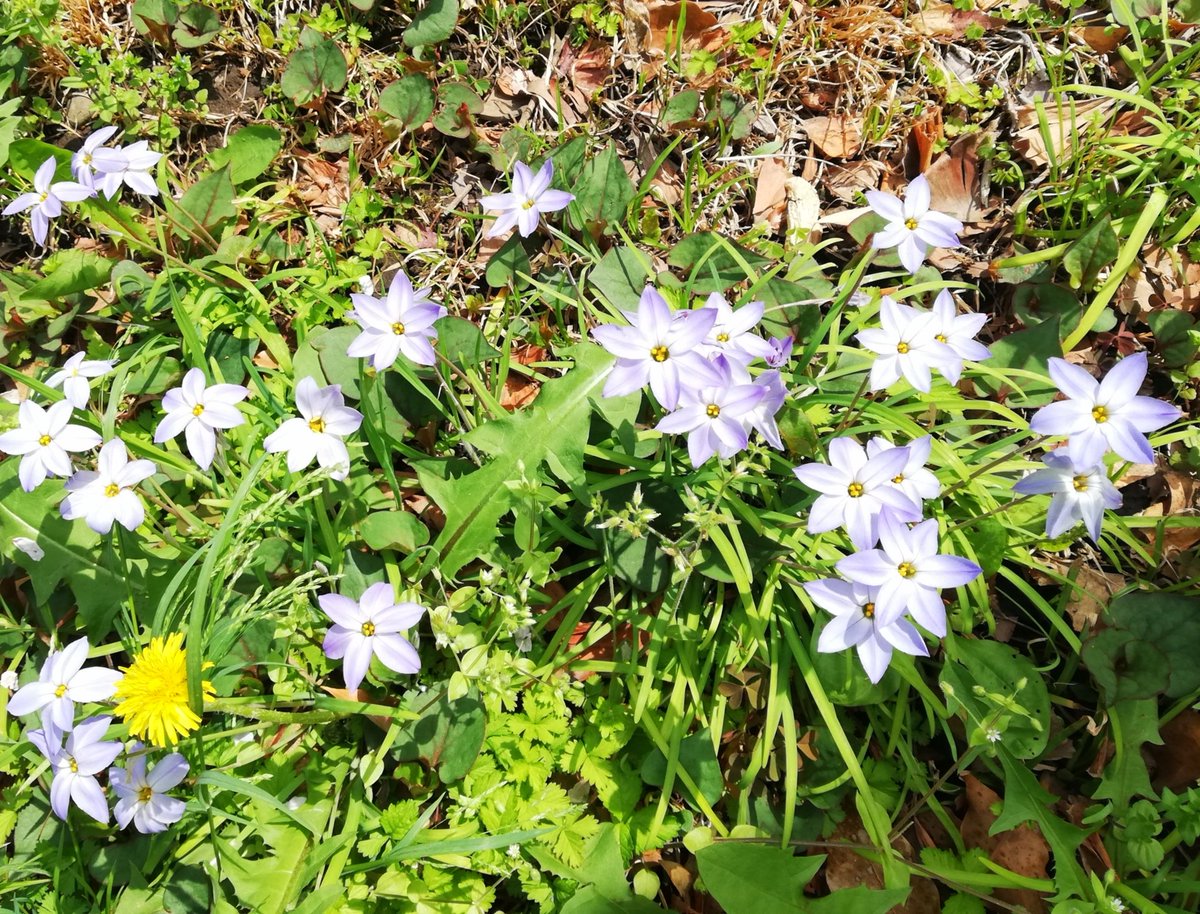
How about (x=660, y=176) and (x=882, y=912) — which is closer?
(x=882, y=912)

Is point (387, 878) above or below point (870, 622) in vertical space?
below

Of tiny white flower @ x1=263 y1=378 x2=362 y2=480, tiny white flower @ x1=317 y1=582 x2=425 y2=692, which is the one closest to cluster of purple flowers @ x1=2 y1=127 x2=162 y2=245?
tiny white flower @ x1=263 y1=378 x2=362 y2=480

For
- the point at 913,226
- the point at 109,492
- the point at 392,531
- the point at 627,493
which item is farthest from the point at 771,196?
the point at 109,492

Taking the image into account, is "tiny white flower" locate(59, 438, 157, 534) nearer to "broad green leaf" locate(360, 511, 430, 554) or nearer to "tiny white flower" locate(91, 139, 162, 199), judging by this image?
"broad green leaf" locate(360, 511, 430, 554)

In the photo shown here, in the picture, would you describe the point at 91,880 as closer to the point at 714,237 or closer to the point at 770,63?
the point at 714,237

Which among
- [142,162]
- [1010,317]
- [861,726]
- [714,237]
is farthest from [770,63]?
[861,726]

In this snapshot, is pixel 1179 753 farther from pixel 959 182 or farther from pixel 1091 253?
pixel 959 182
